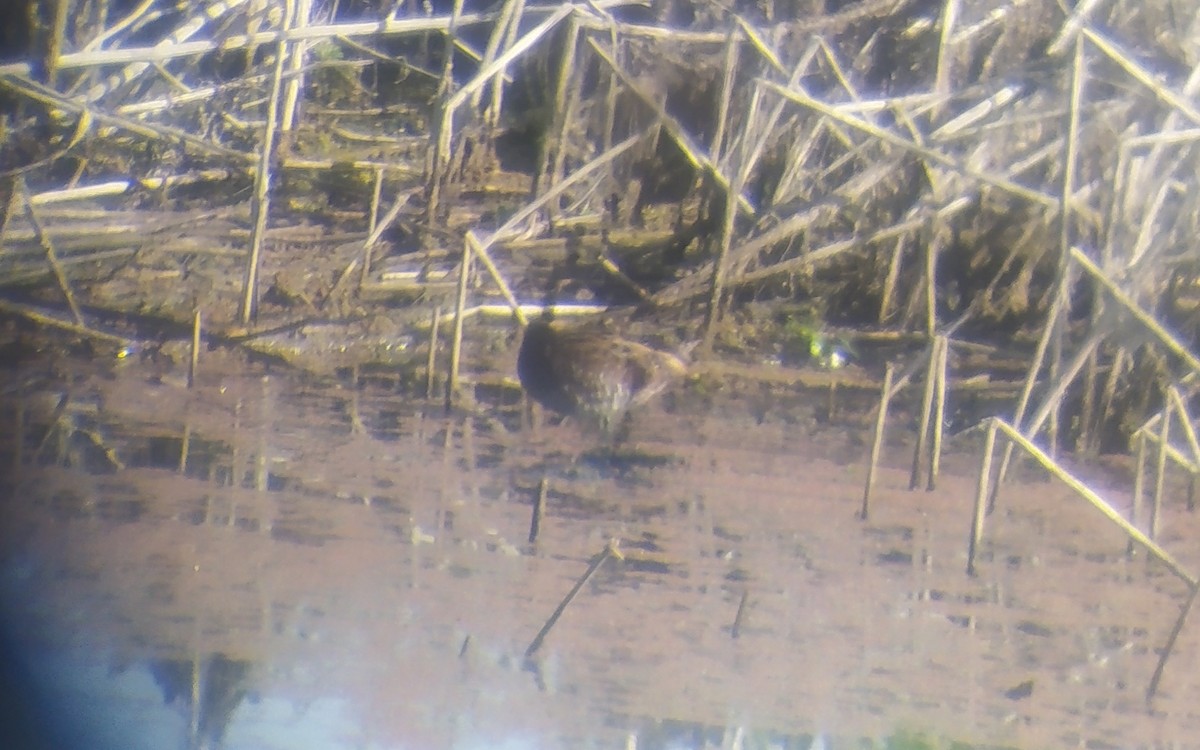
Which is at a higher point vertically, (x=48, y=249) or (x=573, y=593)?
(x=48, y=249)

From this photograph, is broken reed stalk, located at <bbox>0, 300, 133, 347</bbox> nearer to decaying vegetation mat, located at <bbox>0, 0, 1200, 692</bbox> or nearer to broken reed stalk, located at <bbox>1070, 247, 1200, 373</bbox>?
decaying vegetation mat, located at <bbox>0, 0, 1200, 692</bbox>

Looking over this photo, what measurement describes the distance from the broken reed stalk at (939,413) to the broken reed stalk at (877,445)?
0.35ft

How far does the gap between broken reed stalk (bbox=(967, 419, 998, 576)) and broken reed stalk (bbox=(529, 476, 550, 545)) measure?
3.08 ft

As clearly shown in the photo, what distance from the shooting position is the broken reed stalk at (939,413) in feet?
6.77

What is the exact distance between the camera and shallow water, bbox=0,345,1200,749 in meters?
2.00

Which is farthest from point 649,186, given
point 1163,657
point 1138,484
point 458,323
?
point 1163,657

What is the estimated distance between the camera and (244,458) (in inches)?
85.4

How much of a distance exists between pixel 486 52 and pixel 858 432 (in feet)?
4.05

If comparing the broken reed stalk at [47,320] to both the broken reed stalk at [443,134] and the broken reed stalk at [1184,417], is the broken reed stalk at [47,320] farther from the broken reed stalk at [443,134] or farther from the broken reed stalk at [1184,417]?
the broken reed stalk at [1184,417]

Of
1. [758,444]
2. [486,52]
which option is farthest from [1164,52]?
[486,52]

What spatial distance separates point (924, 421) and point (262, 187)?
1586mm

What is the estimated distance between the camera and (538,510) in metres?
2.12

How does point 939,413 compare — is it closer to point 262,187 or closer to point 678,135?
point 678,135

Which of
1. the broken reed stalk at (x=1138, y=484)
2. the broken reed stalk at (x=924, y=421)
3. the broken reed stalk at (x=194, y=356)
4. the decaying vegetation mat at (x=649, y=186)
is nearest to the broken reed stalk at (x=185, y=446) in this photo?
A: the broken reed stalk at (x=194, y=356)
